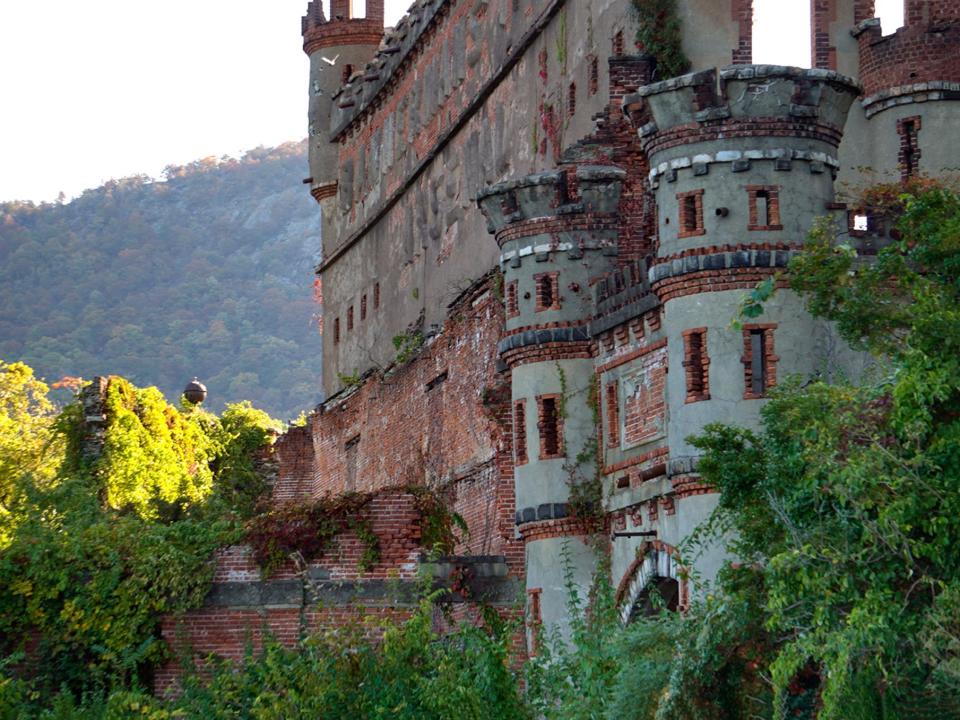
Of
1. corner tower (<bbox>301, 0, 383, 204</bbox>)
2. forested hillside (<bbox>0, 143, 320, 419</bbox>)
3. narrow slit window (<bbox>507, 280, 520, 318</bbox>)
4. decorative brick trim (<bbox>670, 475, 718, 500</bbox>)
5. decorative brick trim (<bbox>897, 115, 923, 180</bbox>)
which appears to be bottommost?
decorative brick trim (<bbox>670, 475, 718, 500</bbox>)

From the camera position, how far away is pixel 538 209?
32906mm

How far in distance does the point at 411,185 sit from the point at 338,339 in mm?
7247

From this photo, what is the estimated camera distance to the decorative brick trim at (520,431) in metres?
33.0

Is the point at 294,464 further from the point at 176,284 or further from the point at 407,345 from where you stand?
the point at 176,284

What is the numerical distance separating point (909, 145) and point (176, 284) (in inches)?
4212

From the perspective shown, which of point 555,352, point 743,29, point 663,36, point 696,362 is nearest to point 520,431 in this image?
point 555,352

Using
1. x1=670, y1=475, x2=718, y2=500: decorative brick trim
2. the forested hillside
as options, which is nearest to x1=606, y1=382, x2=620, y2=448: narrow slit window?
x1=670, y1=475, x2=718, y2=500: decorative brick trim

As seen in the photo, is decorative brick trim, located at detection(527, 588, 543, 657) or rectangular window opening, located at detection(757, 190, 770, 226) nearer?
rectangular window opening, located at detection(757, 190, 770, 226)

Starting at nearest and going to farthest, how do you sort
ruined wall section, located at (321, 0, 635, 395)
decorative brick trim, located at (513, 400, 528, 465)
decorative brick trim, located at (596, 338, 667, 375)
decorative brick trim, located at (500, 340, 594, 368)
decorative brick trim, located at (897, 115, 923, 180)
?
decorative brick trim, located at (596, 338, 667, 375) < decorative brick trim, located at (500, 340, 594, 368) < decorative brick trim, located at (513, 400, 528, 465) < decorative brick trim, located at (897, 115, 923, 180) < ruined wall section, located at (321, 0, 635, 395)

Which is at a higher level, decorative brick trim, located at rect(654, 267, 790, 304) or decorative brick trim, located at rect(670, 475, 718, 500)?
decorative brick trim, located at rect(654, 267, 790, 304)

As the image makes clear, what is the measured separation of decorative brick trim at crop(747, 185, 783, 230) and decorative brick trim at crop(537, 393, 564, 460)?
5137mm

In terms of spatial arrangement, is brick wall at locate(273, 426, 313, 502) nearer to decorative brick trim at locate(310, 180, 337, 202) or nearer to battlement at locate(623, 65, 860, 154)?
decorative brick trim at locate(310, 180, 337, 202)

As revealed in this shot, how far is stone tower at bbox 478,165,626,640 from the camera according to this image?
32250mm

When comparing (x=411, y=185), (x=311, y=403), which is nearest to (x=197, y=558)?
(x=411, y=185)
